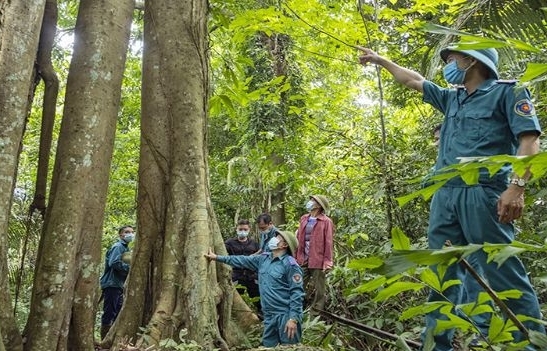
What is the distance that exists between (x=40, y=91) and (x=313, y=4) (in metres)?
8.99

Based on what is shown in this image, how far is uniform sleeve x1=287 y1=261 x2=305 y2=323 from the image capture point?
5.18m

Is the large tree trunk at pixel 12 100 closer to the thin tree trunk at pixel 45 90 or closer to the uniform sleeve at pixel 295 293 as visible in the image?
the thin tree trunk at pixel 45 90

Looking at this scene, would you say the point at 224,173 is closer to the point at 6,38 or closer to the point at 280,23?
the point at 280,23

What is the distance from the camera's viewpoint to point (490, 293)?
1286mm

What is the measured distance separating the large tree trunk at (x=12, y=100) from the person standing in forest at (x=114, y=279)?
14.7ft

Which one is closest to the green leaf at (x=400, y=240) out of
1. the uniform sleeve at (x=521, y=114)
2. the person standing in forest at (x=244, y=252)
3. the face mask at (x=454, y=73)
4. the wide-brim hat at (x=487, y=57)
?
the uniform sleeve at (x=521, y=114)

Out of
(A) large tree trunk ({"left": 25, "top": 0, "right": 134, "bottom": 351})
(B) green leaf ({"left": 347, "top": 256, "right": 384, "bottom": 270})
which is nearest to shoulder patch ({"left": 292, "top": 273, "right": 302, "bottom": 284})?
(A) large tree trunk ({"left": 25, "top": 0, "right": 134, "bottom": 351})

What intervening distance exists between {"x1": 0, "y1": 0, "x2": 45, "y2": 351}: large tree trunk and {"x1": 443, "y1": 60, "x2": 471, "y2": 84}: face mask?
2656mm

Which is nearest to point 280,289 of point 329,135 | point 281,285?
point 281,285

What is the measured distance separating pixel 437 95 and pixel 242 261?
256 cm

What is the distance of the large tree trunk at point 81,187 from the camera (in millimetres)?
3746

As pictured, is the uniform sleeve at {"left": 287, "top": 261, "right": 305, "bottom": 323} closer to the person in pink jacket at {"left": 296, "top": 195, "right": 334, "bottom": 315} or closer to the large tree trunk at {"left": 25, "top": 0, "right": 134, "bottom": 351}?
the person in pink jacket at {"left": 296, "top": 195, "right": 334, "bottom": 315}

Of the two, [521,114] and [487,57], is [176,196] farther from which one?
[521,114]

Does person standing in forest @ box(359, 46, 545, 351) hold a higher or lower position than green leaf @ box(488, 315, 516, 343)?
higher
